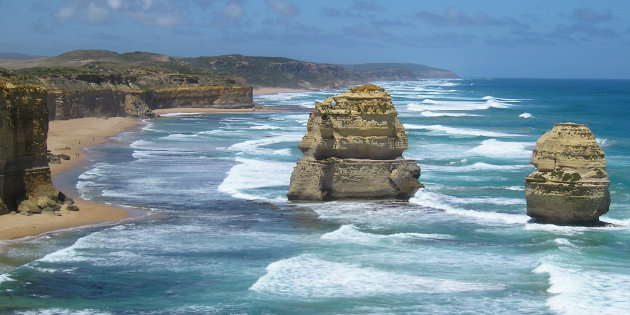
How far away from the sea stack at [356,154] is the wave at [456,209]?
82cm

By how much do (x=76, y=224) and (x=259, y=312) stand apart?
9555 mm

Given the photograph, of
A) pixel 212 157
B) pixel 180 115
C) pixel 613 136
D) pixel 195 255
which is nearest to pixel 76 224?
pixel 195 255

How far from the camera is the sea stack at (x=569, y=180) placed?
21.0 m

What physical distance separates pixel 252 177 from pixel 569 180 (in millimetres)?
14544

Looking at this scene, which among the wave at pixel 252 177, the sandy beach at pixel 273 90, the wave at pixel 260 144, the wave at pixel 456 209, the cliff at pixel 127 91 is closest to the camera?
the wave at pixel 456 209

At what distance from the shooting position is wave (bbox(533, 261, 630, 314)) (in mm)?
15102

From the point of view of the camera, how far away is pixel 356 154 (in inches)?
1006

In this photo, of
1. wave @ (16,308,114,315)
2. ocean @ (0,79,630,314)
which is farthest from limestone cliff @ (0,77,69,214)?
wave @ (16,308,114,315)

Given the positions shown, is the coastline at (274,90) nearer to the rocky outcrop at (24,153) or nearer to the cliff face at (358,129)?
the cliff face at (358,129)

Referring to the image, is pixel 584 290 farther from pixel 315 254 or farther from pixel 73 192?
pixel 73 192

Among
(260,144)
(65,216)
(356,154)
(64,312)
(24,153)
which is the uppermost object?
(24,153)

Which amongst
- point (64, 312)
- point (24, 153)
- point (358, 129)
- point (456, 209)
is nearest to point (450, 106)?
point (358, 129)

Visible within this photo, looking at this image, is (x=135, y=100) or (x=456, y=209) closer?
(x=456, y=209)

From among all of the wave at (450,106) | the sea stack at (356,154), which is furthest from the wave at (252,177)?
the wave at (450,106)
